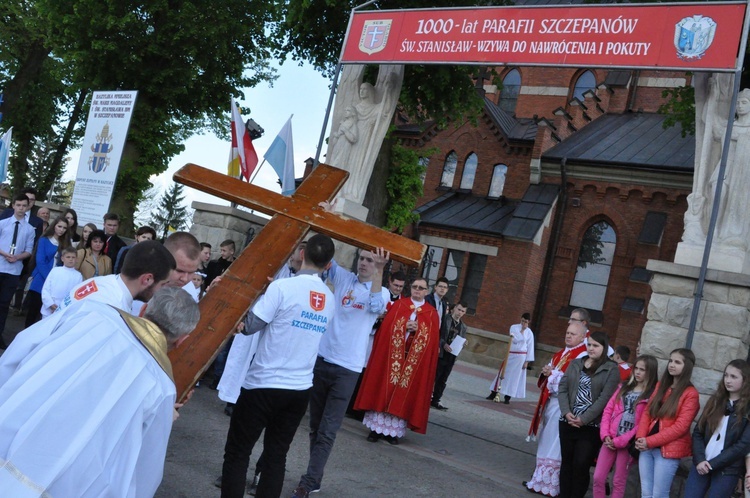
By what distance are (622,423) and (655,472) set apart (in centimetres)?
56

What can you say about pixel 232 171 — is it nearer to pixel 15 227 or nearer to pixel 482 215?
pixel 15 227

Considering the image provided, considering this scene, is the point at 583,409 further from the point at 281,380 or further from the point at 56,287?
the point at 56,287

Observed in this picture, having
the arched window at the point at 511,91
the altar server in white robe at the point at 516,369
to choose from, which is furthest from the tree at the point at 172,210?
the altar server in white robe at the point at 516,369

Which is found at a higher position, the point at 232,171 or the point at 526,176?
the point at 526,176

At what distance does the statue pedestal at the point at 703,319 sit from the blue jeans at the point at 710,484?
139 cm

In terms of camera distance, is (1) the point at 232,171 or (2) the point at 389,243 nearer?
(2) the point at 389,243

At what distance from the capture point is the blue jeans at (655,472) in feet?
23.2

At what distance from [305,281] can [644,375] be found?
13.6 ft

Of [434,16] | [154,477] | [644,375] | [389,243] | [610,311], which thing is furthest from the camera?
[610,311]

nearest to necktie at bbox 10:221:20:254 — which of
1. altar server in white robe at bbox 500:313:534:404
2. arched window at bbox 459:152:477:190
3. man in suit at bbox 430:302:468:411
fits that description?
man in suit at bbox 430:302:468:411

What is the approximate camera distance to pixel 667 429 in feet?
23.1

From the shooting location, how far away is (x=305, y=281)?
17.4 feet

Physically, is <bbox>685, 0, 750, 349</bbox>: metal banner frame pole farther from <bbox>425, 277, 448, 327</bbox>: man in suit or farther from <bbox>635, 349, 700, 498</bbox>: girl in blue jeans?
<bbox>425, 277, 448, 327</bbox>: man in suit

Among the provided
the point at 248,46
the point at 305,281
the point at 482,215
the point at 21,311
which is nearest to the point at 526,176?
the point at 482,215
